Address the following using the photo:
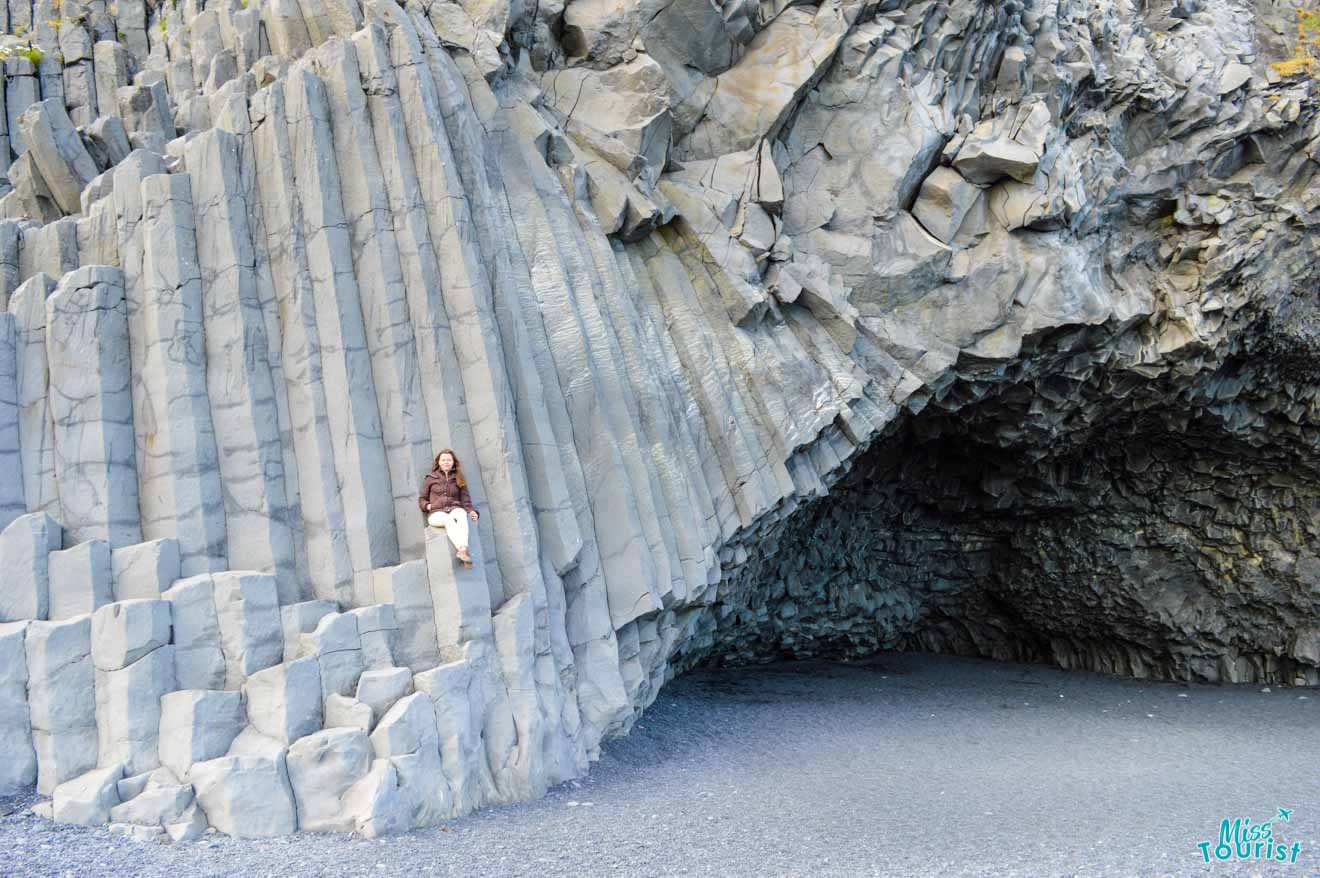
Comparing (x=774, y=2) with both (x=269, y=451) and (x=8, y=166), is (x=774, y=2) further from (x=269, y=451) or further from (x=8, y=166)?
(x=8, y=166)

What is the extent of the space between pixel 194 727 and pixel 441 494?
7.74ft

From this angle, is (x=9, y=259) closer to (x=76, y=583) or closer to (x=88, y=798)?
(x=76, y=583)

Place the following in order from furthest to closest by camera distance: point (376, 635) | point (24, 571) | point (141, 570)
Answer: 1. point (376, 635)
2. point (141, 570)
3. point (24, 571)

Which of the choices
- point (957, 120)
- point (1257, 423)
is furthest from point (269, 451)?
point (1257, 423)

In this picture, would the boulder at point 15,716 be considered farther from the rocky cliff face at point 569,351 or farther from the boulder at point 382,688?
the boulder at point 382,688

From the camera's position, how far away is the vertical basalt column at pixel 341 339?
8258 millimetres

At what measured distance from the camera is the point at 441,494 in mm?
8227

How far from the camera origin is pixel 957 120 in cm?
1324

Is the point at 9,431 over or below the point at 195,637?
over

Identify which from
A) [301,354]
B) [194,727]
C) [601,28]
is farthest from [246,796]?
Answer: [601,28]

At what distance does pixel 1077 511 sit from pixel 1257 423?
10.0 ft

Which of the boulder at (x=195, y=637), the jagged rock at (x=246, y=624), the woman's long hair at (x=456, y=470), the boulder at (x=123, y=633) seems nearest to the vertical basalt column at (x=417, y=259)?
the woman's long hair at (x=456, y=470)

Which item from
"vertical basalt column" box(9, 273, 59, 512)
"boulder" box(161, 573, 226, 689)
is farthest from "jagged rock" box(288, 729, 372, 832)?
"vertical basalt column" box(9, 273, 59, 512)

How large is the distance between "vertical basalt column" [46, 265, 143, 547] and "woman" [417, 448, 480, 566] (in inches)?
83.6
